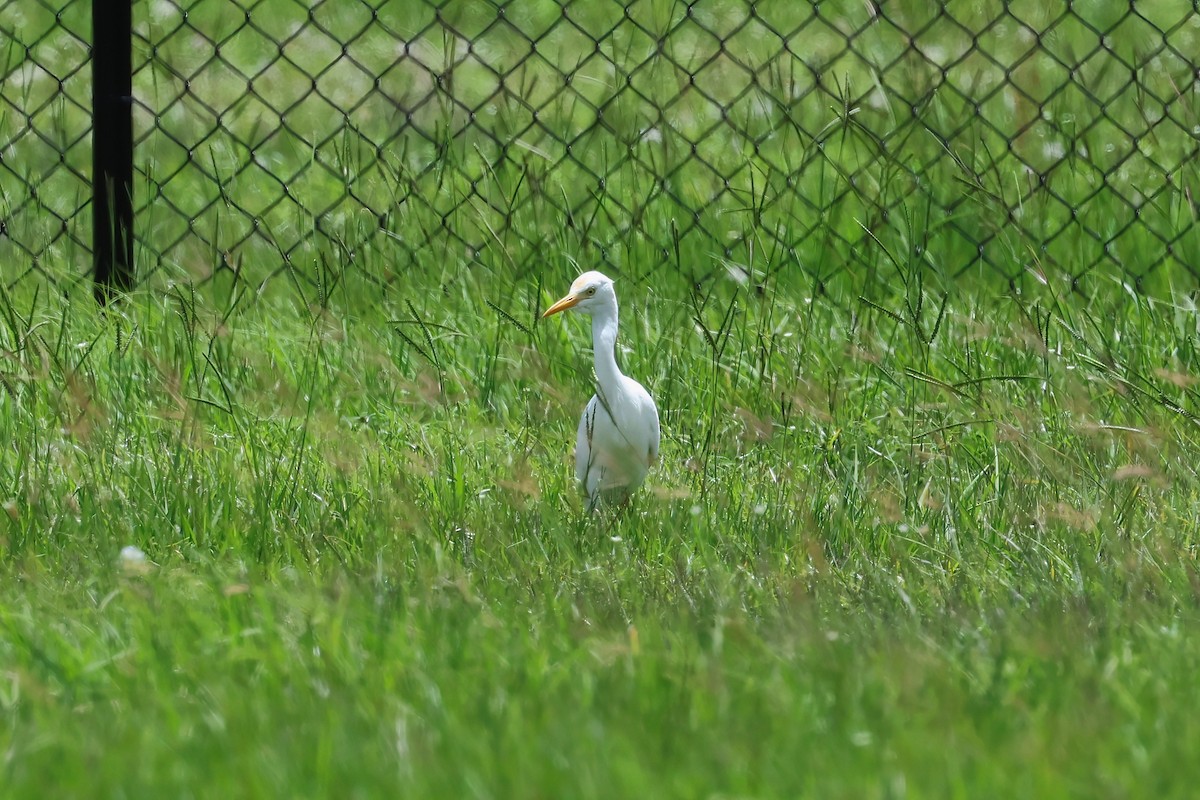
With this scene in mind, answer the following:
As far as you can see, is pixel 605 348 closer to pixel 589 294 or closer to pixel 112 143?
pixel 589 294

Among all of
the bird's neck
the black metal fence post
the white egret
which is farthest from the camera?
the black metal fence post

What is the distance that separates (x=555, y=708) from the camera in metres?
2.14

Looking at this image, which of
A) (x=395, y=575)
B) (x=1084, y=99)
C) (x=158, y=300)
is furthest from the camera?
(x=1084, y=99)

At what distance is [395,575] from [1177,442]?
1.52 meters

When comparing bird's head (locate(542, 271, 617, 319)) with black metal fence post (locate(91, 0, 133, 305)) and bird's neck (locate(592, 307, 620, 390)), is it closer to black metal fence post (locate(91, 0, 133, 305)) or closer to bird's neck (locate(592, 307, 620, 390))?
bird's neck (locate(592, 307, 620, 390))

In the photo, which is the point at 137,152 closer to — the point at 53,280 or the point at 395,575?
the point at 53,280

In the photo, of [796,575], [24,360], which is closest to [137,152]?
[24,360]

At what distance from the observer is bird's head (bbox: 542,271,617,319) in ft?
11.3

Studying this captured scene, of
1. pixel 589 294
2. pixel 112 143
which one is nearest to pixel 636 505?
pixel 589 294

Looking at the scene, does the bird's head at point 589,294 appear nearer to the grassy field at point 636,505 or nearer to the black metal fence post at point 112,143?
the grassy field at point 636,505

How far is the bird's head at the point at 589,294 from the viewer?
11.3 ft

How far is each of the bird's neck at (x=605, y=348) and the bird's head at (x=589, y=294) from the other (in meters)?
0.03

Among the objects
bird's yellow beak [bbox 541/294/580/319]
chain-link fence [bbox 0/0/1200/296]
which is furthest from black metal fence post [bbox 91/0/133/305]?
bird's yellow beak [bbox 541/294/580/319]

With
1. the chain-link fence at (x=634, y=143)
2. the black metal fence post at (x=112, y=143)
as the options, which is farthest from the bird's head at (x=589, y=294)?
the black metal fence post at (x=112, y=143)
